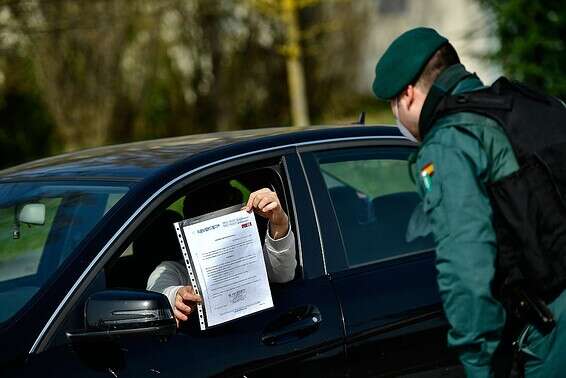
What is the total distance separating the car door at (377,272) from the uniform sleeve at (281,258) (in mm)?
164

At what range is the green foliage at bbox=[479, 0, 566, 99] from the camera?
1344cm

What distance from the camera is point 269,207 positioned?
383 centimetres

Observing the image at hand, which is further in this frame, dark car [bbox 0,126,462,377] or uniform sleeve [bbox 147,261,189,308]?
uniform sleeve [bbox 147,261,189,308]

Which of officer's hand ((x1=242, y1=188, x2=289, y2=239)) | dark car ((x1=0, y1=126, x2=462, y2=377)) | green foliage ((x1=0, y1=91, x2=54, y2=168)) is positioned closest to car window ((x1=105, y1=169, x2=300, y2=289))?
dark car ((x1=0, y1=126, x2=462, y2=377))

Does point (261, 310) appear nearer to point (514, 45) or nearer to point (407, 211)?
point (407, 211)

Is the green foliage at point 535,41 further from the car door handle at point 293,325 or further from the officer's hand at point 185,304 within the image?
the officer's hand at point 185,304

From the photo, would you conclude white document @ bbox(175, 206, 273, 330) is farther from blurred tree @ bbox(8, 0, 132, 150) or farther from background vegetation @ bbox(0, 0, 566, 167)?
blurred tree @ bbox(8, 0, 132, 150)

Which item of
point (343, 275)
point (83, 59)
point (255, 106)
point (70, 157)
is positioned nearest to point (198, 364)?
point (343, 275)

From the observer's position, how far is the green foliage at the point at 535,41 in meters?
13.4

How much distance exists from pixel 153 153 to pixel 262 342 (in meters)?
0.94

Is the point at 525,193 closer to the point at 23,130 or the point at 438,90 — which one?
the point at 438,90

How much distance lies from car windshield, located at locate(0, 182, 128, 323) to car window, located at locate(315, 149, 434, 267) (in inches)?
36.3

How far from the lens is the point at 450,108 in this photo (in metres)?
3.03

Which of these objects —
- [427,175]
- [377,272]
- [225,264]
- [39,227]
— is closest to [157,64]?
[39,227]
